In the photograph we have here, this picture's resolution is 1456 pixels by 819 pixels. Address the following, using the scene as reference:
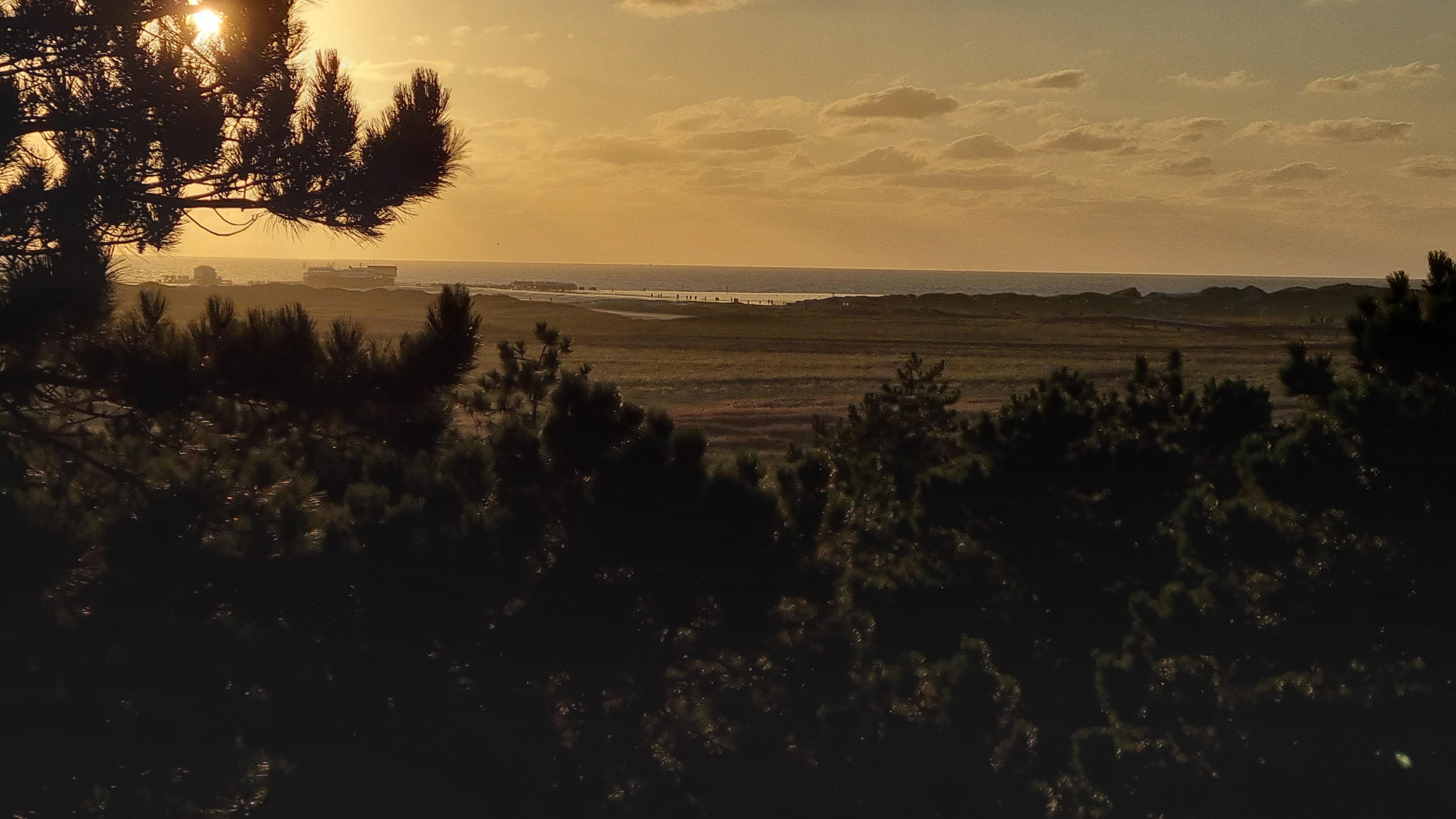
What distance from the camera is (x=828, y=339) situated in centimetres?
5547

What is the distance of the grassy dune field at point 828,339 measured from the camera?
1969 centimetres

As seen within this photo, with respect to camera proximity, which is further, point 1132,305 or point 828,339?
point 1132,305

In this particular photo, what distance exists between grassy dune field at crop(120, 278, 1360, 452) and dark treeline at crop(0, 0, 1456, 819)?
2.07 feet

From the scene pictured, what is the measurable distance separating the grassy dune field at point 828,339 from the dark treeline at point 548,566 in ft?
2.07

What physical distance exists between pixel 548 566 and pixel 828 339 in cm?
4927

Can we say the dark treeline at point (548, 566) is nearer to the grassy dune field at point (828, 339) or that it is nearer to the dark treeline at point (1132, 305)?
the grassy dune field at point (828, 339)

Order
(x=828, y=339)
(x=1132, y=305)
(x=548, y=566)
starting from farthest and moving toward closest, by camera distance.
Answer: (x=1132, y=305) < (x=828, y=339) < (x=548, y=566)

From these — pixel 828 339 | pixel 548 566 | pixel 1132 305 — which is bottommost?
pixel 548 566

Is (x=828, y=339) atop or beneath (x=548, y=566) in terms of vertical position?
atop

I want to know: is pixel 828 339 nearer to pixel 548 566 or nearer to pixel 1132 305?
pixel 1132 305

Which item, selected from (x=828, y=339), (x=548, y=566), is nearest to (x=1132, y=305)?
(x=828, y=339)

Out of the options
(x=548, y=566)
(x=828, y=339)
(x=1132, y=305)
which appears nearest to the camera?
(x=548, y=566)

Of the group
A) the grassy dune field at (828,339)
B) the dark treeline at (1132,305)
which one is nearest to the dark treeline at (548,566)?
the grassy dune field at (828,339)

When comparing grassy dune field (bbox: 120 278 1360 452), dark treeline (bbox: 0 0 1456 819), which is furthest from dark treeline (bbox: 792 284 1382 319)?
dark treeline (bbox: 0 0 1456 819)
